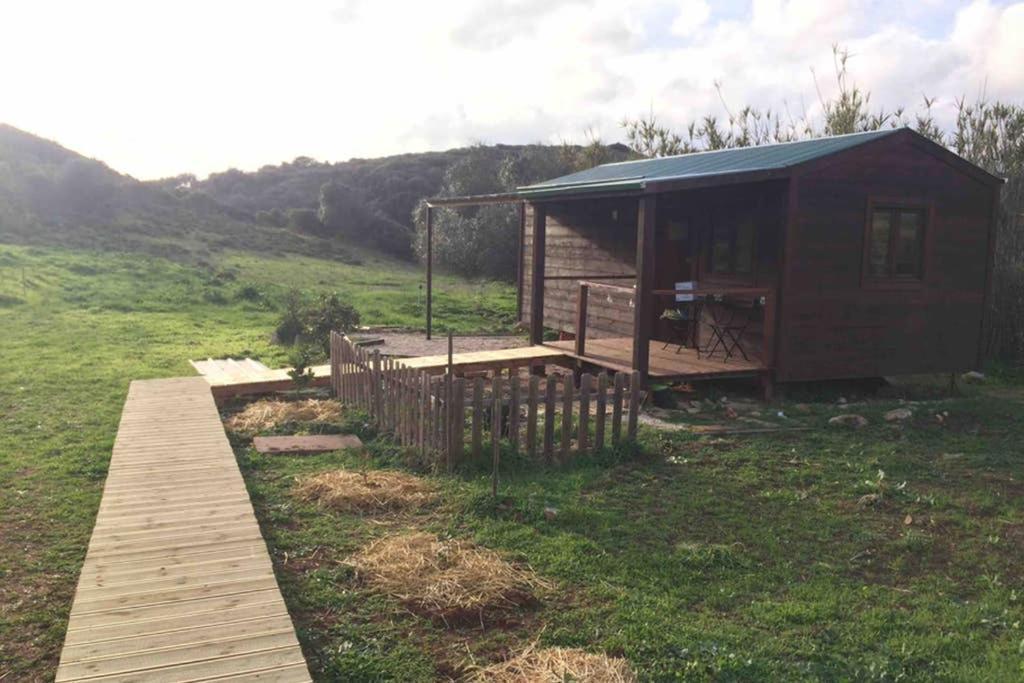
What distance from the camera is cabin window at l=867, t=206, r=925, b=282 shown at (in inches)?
441

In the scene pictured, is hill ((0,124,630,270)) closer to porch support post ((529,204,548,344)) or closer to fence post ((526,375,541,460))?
porch support post ((529,204,548,344))

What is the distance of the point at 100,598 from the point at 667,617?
2956mm

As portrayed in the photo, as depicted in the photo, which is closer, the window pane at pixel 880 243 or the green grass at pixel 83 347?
the green grass at pixel 83 347

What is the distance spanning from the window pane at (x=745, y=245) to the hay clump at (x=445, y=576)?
7626 millimetres

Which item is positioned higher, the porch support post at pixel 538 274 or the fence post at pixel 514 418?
the porch support post at pixel 538 274

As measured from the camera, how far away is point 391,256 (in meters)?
45.7

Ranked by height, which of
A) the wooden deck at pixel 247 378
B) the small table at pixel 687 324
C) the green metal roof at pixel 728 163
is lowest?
the wooden deck at pixel 247 378

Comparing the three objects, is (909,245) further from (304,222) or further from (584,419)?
(304,222)

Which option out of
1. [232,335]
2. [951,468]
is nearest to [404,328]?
[232,335]

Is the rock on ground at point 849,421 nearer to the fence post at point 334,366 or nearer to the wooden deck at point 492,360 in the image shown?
the wooden deck at point 492,360

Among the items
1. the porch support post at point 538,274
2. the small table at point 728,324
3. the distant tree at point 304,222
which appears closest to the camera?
the small table at point 728,324

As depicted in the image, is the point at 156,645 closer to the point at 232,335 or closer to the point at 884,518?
the point at 884,518

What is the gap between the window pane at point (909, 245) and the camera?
1140 centimetres

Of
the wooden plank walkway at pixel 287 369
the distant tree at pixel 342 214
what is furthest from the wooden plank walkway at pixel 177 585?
the distant tree at pixel 342 214
